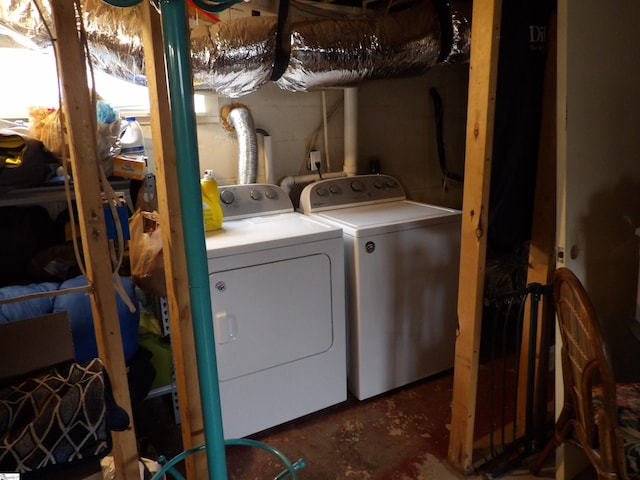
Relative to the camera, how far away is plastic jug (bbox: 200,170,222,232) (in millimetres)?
1983

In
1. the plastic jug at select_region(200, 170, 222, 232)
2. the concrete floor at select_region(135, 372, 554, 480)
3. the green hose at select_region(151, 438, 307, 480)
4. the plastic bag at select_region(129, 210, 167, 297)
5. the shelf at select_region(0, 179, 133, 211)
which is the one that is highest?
the shelf at select_region(0, 179, 133, 211)

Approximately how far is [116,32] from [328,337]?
1584 mm

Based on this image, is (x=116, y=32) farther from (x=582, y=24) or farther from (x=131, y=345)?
(x=582, y=24)

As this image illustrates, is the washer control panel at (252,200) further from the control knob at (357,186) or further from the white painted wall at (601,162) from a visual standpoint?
the white painted wall at (601,162)

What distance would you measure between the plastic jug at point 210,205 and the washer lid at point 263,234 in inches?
1.4

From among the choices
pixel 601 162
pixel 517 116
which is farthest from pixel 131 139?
pixel 601 162

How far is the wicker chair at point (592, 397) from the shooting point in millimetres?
1188

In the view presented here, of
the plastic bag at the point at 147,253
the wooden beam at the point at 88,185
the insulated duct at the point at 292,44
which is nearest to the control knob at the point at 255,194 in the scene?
the insulated duct at the point at 292,44

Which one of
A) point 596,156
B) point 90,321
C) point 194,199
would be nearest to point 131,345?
point 90,321

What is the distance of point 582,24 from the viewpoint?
1.47 metres

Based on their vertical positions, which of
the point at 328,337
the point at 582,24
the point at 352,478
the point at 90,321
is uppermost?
the point at 582,24

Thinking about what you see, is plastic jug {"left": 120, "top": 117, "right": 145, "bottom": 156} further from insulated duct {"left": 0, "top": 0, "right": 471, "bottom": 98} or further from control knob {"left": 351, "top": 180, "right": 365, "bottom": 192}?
control knob {"left": 351, "top": 180, "right": 365, "bottom": 192}

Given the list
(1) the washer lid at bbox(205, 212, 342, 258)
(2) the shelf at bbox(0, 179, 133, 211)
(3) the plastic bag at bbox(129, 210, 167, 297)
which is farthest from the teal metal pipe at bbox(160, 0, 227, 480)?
(2) the shelf at bbox(0, 179, 133, 211)

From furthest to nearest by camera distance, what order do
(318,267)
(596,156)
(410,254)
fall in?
(410,254), (318,267), (596,156)
